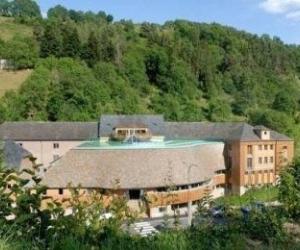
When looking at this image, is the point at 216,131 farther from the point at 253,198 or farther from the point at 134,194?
the point at 253,198

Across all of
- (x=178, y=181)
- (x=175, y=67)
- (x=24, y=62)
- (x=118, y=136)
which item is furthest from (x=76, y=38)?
(x=178, y=181)

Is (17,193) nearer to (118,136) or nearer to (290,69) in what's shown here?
(118,136)

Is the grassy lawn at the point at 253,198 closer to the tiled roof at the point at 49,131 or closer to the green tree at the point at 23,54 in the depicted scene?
the tiled roof at the point at 49,131

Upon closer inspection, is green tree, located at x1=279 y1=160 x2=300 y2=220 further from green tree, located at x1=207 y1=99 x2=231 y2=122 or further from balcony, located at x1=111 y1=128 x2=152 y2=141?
green tree, located at x1=207 y1=99 x2=231 y2=122

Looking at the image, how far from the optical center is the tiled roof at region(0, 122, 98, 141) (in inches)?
1948

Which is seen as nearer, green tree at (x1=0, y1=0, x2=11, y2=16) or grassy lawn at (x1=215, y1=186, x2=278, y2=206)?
grassy lawn at (x1=215, y1=186, x2=278, y2=206)

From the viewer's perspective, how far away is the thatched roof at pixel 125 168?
34156 millimetres

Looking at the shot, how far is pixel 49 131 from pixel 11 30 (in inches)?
2412

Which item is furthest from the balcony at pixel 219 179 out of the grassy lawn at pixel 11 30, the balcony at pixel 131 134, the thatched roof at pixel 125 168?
the grassy lawn at pixel 11 30

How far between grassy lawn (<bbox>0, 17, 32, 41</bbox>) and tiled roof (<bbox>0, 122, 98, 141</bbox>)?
5203cm

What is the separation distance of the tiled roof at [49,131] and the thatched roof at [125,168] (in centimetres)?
1294

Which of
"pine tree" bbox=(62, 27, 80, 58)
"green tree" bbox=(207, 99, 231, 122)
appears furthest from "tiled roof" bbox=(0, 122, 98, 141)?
"pine tree" bbox=(62, 27, 80, 58)

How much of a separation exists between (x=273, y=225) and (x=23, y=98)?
66.9 m

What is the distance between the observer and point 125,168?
34969mm
